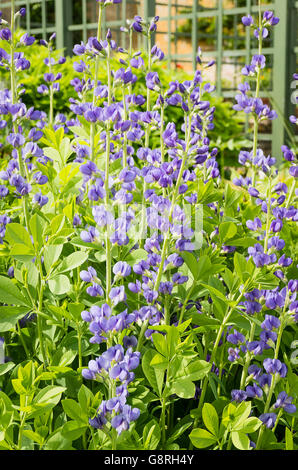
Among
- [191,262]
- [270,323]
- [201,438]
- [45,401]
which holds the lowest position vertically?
[201,438]

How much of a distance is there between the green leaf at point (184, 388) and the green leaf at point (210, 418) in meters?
0.05

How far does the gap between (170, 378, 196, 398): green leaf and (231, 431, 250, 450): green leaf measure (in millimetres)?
115

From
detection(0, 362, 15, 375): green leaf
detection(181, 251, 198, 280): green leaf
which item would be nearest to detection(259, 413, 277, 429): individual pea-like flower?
detection(181, 251, 198, 280): green leaf

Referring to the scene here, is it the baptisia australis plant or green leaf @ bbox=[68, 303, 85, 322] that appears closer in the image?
the baptisia australis plant

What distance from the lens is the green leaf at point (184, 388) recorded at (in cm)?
129

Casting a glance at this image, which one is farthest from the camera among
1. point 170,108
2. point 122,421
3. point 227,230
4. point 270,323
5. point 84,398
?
point 170,108

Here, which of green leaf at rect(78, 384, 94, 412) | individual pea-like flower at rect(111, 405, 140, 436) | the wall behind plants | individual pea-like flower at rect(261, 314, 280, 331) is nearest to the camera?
individual pea-like flower at rect(111, 405, 140, 436)

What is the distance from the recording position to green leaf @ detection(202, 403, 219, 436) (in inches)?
51.8

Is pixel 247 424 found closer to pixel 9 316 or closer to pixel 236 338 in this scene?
pixel 236 338

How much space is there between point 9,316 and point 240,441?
22.1 inches

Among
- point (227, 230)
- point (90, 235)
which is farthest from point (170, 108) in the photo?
point (90, 235)

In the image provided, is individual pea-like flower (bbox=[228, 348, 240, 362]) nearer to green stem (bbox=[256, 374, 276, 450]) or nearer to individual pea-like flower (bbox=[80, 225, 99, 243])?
green stem (bbox=[256, 374, 276, 450])

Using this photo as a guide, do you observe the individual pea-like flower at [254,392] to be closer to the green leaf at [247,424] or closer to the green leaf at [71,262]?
the green leaf at [247,424]

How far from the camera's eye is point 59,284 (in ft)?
4.71
